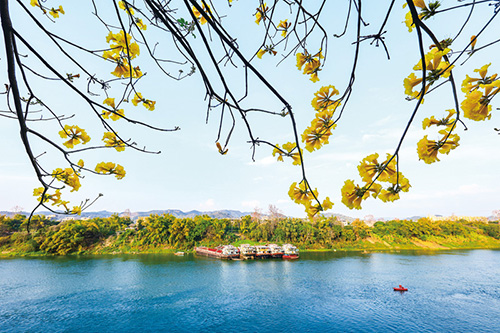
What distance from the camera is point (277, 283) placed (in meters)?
13.2

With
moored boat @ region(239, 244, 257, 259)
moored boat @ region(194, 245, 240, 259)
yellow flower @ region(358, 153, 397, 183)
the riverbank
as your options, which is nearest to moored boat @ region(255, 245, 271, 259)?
moored boat @ region(239, 244, 257, 259)

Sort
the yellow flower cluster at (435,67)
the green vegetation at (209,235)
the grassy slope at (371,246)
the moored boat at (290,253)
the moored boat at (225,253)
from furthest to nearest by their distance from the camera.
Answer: the grassy slope at (371,246) < the green vegetation at (209,235) < the moored boat at (290,253) < the moored boat at (225,253) < the yellow flower cluster at (435,67)

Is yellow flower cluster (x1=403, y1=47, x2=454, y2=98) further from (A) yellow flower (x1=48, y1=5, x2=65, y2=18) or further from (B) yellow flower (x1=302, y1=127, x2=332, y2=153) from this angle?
(A) yellow flower (x1=48, y1=5, x2=65, y2=18)

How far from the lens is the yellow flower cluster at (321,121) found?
28.2 inches

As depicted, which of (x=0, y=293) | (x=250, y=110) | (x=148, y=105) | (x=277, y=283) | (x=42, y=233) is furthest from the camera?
(x=42, y=233)

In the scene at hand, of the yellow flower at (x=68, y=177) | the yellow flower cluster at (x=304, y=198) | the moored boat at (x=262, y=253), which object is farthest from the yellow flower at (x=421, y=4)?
the moored boat at (x=262, y=253)

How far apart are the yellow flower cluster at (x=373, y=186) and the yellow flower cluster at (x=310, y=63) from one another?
49 centimetres

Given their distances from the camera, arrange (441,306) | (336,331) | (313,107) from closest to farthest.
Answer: (313,107)
(336,331)
(441,306)

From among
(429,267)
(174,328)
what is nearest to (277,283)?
(174,328)

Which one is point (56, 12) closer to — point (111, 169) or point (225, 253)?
point (111, 169)

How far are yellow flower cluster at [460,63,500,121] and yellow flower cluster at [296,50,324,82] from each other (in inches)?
20.9

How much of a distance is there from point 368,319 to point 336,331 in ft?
5.93

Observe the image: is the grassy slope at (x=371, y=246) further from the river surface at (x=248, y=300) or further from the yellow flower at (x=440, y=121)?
the yellow flower at (x=440, y=121)

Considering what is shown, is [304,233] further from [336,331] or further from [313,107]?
[313,107]
